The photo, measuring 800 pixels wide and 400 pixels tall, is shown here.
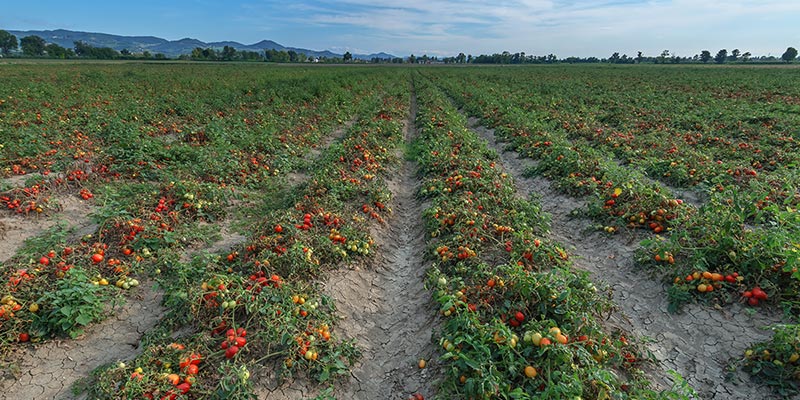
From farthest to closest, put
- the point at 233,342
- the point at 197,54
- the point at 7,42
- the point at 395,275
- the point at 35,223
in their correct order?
the point at 197,54 → the point at 7,42 → the point at 35,223 → the point at 395,275 → the point at 233,342

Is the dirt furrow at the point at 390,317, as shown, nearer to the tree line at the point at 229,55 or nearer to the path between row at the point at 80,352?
the path between row at the point at 80,352

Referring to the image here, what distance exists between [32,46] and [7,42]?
2414cm

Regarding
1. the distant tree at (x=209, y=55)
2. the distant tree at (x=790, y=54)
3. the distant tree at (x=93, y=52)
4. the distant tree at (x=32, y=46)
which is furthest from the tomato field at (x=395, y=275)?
the distant tree at (x=790, y=54)

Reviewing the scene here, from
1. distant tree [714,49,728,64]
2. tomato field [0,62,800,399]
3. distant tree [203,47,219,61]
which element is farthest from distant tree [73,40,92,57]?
distant tree [714,49,728,64]

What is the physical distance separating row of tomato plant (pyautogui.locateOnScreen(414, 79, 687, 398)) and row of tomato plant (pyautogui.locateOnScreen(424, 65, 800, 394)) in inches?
50.4

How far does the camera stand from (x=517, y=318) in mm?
3955

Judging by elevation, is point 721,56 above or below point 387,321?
above

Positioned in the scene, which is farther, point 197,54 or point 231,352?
point 197,54

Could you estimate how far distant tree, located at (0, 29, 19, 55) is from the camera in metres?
111

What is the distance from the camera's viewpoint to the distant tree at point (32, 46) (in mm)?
97562

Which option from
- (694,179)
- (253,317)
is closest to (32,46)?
(253,317)

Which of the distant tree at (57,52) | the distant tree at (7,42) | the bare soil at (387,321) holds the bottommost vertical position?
the bare soil at (387,321)

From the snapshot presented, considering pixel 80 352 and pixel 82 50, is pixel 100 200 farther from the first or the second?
pixel 82 50

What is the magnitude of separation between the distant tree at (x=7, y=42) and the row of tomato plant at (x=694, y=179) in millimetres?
156420
